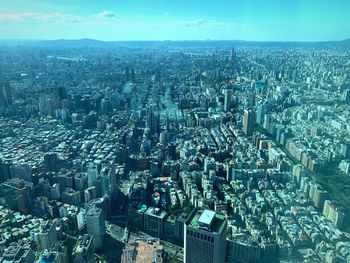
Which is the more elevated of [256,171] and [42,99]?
[42,99]

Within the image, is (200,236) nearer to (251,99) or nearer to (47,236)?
(47,236)

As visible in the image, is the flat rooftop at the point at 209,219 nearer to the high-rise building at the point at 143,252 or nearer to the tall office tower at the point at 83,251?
the high-rise building at the point at 143,252

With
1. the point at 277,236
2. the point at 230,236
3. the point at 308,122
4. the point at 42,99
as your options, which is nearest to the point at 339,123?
the point at 308,122

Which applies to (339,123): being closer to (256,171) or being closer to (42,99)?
(256,171)

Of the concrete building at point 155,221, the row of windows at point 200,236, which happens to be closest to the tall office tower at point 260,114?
the concrete building at point 155,221

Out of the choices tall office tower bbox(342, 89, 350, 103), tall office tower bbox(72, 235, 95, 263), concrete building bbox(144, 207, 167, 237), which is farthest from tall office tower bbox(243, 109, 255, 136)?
tall office tower bbox(72, 235, 95, 263)

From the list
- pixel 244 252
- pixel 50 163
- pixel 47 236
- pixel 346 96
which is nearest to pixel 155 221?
pixel 244 252
